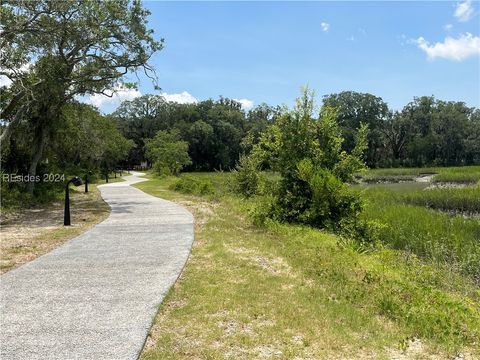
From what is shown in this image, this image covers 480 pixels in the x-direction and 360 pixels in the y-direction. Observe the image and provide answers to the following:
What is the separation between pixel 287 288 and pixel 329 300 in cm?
59

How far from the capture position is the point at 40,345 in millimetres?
3492

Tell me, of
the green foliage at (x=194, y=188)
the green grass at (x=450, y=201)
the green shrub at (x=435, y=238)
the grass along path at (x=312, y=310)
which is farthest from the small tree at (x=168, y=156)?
the grass along path at (x=312, y=310)

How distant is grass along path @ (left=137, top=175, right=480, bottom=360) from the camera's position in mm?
3535

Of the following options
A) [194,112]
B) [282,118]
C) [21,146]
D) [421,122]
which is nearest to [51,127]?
[21,146]

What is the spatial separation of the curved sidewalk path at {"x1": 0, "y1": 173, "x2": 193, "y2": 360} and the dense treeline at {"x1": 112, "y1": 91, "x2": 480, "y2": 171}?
67.4 m

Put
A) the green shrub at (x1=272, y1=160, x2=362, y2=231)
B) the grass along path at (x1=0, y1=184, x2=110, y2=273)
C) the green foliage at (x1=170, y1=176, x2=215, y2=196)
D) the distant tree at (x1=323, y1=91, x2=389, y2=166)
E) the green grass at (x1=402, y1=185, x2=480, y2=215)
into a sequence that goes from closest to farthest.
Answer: the grass along path at (x1=0, y1=184, x2=110, y2=273) < the green shrub at (x1=272, y1=160, x2=362, y2=231) < the green grass at (x1=402, y1=185, x2=480, y2=215) < the green foliage at (x1=170, y1=176, x2=215, y2=196) < the distant tree at (x1=323, y1=91, x2=389, y2=166)

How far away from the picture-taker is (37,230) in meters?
9.91

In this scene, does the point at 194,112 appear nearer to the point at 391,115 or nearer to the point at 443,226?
the point at 391,115

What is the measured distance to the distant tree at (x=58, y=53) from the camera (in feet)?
45.1

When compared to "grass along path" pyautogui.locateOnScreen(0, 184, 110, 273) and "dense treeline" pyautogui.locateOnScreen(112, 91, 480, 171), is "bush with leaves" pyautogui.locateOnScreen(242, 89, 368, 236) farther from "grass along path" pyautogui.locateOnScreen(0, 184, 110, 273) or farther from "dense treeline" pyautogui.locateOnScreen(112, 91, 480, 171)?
"dense treeline" pyautogui.locateOnScreen(112, 91, 480, 171)

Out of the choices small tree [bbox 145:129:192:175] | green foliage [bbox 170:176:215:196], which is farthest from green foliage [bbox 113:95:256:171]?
green foliage [bbox 170:176:215:196]

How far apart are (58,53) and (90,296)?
13.6m

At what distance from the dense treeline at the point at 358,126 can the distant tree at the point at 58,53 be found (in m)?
56.4

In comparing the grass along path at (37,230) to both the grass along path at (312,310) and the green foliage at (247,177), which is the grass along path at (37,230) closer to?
the grass along path at (312,310)
